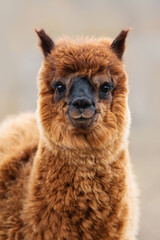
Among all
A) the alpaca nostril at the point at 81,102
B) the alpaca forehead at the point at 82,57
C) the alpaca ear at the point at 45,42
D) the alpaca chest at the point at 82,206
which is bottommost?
the alpaca chest at the point at 82,206

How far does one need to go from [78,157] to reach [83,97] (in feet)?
1.67

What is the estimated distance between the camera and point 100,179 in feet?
13.0

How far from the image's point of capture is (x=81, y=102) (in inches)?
150

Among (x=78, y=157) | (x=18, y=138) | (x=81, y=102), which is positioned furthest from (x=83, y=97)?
(x=18, y=138)

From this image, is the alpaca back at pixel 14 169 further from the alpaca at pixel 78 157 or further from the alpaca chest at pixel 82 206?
the alpaca chest at pixel 82 206

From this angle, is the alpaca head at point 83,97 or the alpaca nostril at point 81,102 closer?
the alpaca nostril at point 81,102

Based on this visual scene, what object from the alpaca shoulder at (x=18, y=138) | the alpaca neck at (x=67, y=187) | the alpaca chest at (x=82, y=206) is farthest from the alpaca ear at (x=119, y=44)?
the alpaca shoulder at (x=18, y=138)

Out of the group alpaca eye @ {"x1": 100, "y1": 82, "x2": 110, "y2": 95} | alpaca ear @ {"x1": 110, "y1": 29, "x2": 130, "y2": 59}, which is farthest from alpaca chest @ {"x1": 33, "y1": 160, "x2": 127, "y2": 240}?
alpaca ear @ {"x1": 110, "y1": 29, "x2": 130, "y2": 59}

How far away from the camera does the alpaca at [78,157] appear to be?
12.9 feet

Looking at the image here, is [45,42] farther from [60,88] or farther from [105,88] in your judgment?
[105,88]

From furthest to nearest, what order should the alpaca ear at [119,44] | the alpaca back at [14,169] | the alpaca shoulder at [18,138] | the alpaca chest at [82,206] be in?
the alpaca shoulder at [18,138], the alpaca ear at [119,44], the alpaca back at [14,169], the alpaca chest at [82,206]

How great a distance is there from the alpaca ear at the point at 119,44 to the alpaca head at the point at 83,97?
0.31 ft

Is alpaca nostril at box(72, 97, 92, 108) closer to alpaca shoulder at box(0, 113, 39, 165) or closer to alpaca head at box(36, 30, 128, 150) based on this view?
alpaca head at box(36, 30, 128, 150)

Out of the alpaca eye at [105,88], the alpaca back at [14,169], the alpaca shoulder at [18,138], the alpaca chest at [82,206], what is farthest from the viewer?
the alpaca shoulder at [18,138]
